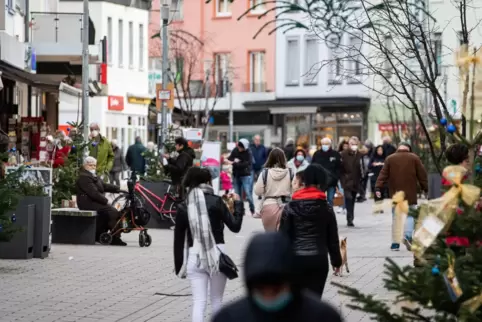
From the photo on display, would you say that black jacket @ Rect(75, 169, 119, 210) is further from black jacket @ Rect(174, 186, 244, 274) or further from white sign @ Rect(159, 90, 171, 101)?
white sign @ Rect(159, 90, 171, 101)

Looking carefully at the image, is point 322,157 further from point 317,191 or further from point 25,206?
point 317,191

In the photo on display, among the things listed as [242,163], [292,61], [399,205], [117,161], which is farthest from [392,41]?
[292,61]

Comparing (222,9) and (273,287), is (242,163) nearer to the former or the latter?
(273,287)

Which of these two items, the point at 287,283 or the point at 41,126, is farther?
the point at 41,126

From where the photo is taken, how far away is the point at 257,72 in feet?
237

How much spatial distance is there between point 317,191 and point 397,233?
4169 millimetres

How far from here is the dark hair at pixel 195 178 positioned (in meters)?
10.7

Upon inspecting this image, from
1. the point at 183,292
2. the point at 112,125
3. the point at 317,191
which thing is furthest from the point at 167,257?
the point at 112,125

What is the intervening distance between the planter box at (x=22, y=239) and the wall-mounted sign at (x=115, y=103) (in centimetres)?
3748

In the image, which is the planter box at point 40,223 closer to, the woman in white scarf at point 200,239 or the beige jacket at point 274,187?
the beige jacket at point 274,187

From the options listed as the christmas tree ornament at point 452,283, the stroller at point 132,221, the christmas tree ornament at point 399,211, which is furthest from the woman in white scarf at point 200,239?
the stroller at point 132,221

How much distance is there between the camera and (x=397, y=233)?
6797 mm

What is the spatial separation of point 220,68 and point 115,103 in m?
14.3

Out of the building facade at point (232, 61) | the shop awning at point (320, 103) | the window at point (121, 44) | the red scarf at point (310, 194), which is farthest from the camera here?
the building facade at point (232, 61)
